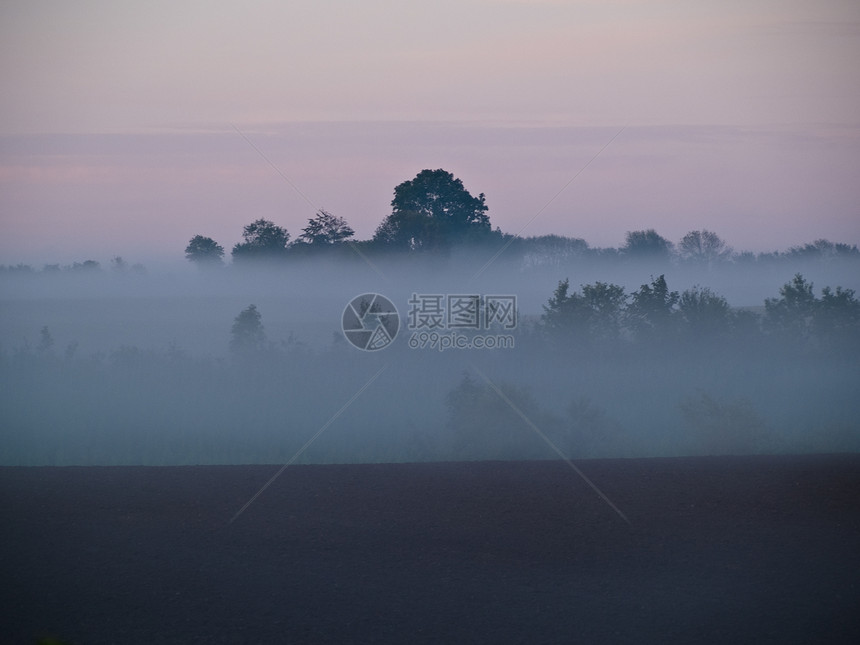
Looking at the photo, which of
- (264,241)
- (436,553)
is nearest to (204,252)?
(264,241)

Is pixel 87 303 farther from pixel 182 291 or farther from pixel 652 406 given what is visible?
pixel 652 406

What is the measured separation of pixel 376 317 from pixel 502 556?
56.4ft

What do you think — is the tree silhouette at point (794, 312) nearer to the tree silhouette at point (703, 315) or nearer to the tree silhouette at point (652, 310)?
the tree silhouette at point (703, 315)

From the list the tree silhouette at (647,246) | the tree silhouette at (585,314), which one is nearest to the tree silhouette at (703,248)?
the tree silhouette at (647,246)

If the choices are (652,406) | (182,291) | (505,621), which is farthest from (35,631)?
(182,291)

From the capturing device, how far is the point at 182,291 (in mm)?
36688

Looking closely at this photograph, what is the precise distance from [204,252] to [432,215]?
1242 cm

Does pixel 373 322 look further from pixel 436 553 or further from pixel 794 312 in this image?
pixel 436 553

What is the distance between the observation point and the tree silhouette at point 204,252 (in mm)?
34531

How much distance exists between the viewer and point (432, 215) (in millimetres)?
27672

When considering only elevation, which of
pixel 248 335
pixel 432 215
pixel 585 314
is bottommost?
pixel 248 335

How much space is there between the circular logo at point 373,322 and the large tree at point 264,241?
773 cm

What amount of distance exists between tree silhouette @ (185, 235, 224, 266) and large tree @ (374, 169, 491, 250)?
33.9 feet

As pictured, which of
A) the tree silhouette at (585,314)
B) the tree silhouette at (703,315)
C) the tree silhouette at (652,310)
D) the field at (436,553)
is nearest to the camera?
the field at (436,553)
